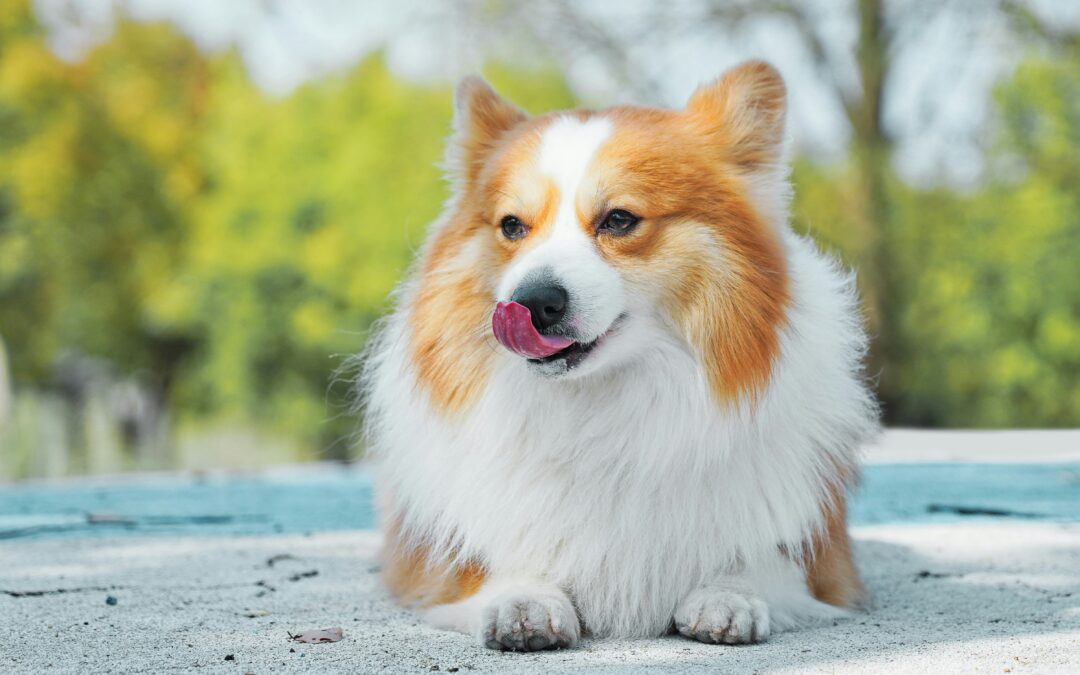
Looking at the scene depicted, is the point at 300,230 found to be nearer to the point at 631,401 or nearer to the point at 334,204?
the point at 334,204

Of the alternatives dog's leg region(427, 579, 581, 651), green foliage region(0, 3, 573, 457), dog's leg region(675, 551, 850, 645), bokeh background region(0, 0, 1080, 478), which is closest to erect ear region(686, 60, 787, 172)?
dog's leg region(675, 551, 850, 645)

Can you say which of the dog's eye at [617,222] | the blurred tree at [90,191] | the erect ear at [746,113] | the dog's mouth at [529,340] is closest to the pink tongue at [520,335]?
the dog's mouth at [529,340]

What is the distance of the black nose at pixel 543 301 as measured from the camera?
2.62 meters

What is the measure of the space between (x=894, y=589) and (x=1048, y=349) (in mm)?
15224

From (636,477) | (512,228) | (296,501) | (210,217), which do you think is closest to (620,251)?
(512,228)

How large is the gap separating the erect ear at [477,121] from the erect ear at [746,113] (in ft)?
1.87

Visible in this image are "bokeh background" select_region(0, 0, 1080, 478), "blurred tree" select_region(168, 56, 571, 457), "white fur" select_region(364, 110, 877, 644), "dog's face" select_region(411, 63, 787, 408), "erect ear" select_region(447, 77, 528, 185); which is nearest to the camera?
"dog's face" select_region(411, 63, 787, 408)

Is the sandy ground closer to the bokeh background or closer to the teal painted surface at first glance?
the teal painted surface

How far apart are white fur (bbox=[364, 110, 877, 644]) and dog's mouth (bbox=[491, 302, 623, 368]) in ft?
0.15

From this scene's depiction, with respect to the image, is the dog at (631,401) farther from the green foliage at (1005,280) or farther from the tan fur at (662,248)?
the green foliage at (1005,280)

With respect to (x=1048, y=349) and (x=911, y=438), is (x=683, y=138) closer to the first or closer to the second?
(x=911, y=438)

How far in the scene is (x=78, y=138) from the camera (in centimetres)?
2362

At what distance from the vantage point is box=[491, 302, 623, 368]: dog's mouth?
2.64 meters

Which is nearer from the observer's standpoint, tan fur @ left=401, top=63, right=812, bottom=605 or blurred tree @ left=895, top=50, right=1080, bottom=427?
tan fur @ left=401, top=63, right=812, bottom=605
